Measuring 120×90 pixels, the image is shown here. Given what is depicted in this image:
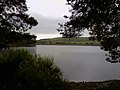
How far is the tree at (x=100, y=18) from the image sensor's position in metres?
14.8

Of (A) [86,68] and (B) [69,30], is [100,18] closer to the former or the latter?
(B) [69,30]

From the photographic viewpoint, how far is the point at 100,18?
49.7 feet

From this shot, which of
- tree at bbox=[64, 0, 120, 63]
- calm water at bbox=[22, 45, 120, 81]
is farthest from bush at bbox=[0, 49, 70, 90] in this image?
calm water at bbox=[22, 45, 120, 81]

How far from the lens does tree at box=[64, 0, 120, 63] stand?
14758 millimetres

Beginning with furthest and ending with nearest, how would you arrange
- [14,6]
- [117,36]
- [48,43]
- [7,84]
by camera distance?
[48,43], [14,6], [117,36], [7,84]

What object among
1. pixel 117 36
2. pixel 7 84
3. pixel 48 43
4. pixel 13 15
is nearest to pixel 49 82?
pixel 7 84

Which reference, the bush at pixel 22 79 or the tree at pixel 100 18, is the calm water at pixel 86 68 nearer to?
the tree at pixel 100 18

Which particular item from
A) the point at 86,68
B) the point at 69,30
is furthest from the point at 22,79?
the point at 86,68

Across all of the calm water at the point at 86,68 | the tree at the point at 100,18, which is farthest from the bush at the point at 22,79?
the calm water at the point at 86,68

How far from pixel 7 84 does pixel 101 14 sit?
590cm

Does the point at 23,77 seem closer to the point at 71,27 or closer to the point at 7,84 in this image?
the point at 7,84

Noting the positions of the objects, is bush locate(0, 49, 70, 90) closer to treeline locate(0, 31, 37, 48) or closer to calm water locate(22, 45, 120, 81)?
treeline locate(0, 31, 37, 48)

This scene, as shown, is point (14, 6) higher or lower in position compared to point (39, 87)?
higher

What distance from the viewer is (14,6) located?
1788 cm
